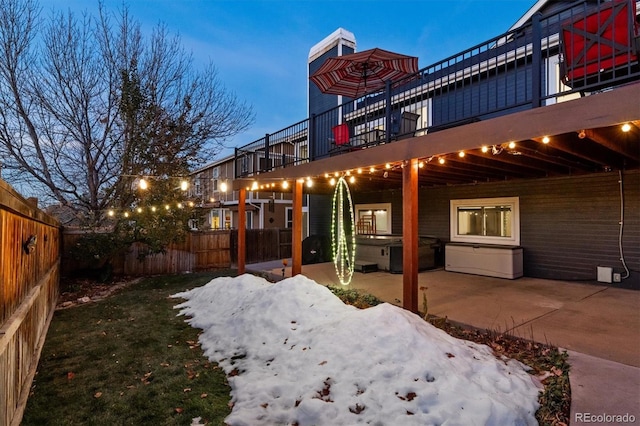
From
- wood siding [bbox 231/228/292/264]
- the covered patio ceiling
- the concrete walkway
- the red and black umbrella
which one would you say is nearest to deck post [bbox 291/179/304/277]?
the covered patio ceiling

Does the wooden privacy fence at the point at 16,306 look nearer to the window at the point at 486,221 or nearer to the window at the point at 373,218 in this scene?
the window at the point at 486,221

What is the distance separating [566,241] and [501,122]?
169 inches

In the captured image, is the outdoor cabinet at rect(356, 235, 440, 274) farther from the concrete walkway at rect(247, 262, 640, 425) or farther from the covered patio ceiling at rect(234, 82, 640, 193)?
the covered patio ceiling at rect(234, 82, 640, 193)

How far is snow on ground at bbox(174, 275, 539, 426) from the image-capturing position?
250 cm

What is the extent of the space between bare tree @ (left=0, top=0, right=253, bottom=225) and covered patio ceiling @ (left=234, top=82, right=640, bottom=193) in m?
4.89

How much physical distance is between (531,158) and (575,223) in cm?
230

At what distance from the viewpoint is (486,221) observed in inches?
304

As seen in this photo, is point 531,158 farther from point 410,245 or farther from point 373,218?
point 373,218

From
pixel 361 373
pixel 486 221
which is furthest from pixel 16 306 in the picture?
pixel 486 221

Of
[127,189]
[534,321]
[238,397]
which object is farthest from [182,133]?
[534,321]

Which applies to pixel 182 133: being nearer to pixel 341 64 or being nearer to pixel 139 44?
pixel 139 44
